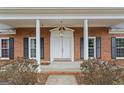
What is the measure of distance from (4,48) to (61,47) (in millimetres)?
5119

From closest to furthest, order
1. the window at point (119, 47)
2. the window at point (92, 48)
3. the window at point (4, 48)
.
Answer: the window at point (92, 48) → the window at point (119, 47) → the window at point (4, 48)

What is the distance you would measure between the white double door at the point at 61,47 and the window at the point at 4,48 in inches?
160

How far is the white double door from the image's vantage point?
23.1 meters

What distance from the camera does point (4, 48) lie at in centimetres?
2373

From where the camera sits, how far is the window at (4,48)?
2365 cm

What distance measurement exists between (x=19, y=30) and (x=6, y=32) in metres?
1.15

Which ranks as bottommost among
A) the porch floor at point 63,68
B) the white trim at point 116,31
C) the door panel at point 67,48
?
the porch floor at point 63,68

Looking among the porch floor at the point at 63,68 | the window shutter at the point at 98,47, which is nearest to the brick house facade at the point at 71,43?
the window shutter at the point at 98,47

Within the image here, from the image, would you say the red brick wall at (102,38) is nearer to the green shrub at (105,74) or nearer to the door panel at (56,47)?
the door panel at (56,47)

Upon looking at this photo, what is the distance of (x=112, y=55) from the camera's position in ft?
75.9

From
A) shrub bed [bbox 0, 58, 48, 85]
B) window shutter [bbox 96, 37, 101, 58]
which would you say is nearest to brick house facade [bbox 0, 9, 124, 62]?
window shutter [bbox 96, 37, 101, 58]

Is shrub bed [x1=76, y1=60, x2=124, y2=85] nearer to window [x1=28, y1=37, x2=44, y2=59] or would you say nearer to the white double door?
the white double door
